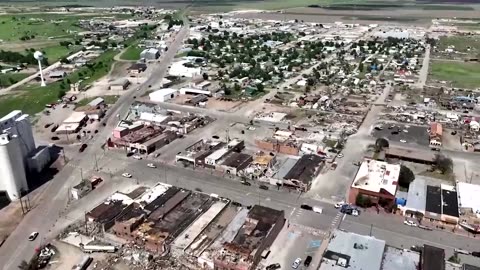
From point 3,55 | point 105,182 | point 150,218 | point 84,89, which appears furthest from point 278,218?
point 3,55

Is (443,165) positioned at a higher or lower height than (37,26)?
lower

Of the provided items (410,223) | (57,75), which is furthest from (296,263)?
(57,75)

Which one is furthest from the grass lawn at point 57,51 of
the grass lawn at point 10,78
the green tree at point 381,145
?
the green tree at point 381,145

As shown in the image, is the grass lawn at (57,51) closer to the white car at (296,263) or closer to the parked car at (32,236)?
the parked car at (32,236)

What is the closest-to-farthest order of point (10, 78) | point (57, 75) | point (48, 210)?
point (48, 210) → point (10, 78) → point (57, 75)

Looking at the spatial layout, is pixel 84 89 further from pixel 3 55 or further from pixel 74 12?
pixel 74 12

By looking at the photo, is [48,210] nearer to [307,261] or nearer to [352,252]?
[307,261]
